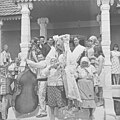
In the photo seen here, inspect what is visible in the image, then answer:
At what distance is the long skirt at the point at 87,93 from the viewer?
23.5 ft

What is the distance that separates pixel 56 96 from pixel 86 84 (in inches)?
31.1

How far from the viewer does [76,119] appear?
7500 millimetres

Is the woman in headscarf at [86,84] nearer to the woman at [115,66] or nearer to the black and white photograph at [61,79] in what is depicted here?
the black and white photograph at [61,79]

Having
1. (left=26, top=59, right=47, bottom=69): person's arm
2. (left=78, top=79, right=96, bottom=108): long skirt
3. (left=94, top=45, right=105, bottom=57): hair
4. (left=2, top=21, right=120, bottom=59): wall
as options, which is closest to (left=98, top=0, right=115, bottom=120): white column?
(left=94, top=45, right=105, bottom=57): hair

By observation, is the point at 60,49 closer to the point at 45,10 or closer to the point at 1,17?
the point at 45,10

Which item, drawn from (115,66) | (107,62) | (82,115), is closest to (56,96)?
(82,115)

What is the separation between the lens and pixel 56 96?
23.1ft

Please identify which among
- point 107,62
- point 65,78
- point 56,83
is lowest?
point 56,83

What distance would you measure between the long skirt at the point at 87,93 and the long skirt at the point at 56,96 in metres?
0.44

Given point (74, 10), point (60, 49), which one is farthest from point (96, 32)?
point (60, 49)

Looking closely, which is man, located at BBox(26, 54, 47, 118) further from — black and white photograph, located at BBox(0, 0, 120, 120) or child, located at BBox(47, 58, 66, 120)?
child, located at BBox(47, 58, 66, 120)

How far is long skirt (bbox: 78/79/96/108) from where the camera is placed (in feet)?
23.5

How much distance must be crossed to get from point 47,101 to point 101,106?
6.44 ft

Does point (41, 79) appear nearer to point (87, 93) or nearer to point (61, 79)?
point (61, 79)
